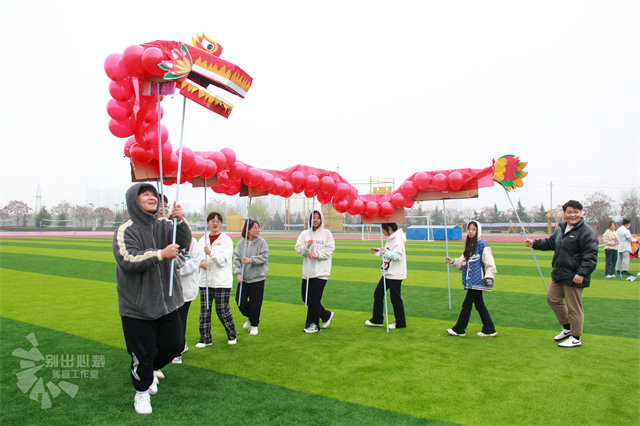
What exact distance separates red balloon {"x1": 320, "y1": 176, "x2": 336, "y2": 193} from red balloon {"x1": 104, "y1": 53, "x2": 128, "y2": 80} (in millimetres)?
3260

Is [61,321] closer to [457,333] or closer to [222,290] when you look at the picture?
[222,290]

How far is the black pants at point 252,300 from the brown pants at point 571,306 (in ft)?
13.7

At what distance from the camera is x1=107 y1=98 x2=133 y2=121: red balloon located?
4000 mm

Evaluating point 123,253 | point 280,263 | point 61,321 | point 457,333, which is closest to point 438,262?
point 280,263

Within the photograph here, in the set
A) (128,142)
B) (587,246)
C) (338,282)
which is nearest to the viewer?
(128,142)

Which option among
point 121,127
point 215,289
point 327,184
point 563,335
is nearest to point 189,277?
point 215,289

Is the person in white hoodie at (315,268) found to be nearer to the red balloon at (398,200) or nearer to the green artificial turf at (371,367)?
the green artificial turf at (371,367)

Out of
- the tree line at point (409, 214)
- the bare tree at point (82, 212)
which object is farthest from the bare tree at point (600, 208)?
the bare tree at point (82, 212)

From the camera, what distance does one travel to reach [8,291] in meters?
9.07

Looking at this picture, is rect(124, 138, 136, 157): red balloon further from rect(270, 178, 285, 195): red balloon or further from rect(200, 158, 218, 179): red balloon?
rect(270, 178, 285, 195): red balloon

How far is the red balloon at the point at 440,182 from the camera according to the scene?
21.4 feet

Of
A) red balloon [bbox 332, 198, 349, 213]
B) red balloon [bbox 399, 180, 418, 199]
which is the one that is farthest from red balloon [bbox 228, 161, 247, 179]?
red balloon [bbox 399, 180, 418, 199]

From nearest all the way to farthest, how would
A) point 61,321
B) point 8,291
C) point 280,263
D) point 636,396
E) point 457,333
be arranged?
point 636,396 < point 457,333 < point 61,321 < point 8,291 < point 280,263

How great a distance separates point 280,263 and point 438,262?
6.27 meters
